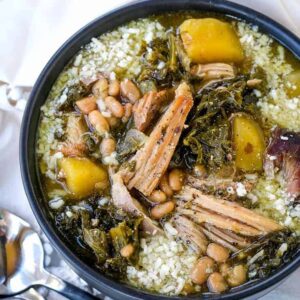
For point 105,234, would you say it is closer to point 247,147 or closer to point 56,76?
point 247,147

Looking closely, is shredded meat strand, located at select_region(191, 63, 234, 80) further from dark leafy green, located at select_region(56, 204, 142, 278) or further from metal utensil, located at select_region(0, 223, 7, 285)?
metal utensil, located at select_region(0, 223, 7, 285)

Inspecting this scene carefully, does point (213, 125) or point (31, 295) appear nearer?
point (213, 125)

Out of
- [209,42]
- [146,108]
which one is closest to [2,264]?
[146,108]

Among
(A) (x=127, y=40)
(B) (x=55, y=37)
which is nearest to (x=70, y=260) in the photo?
(A) (x=127, y=40)

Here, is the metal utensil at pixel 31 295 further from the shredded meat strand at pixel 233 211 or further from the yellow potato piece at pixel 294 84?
the yellow potato piece at pixel 294 84

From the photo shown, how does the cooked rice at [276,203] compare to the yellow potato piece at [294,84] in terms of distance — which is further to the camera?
the yellow potato piece at [294,84]

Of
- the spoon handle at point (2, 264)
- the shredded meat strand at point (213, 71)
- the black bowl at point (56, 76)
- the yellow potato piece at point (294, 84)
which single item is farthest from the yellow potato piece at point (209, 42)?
the spoon handle at point (2, 264)

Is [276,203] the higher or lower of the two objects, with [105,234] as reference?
higher
